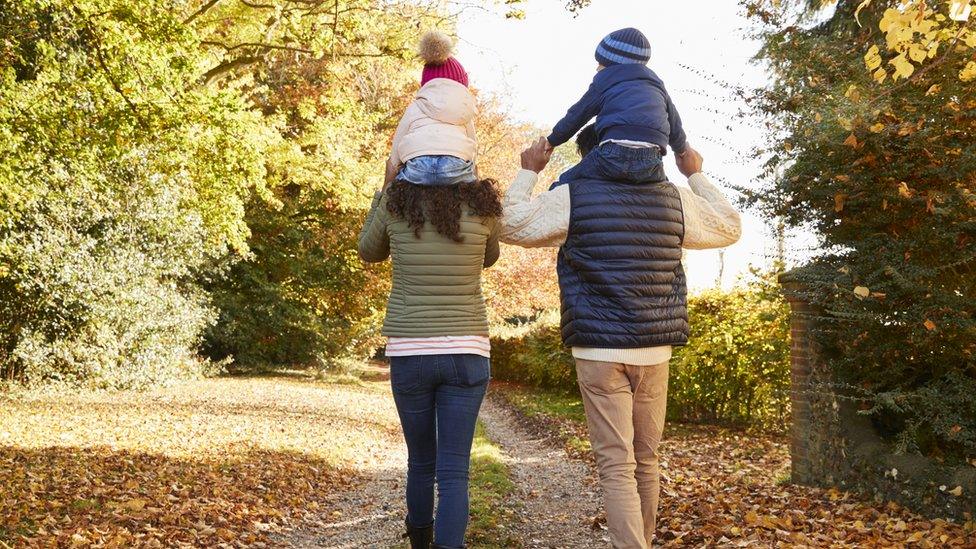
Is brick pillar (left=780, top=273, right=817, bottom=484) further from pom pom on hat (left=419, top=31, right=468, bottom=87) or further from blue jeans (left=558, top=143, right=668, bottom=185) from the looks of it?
pom pom on hat (left=419, top=31, right=468, bottom=87)

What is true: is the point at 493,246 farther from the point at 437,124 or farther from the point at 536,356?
the point at 536,356

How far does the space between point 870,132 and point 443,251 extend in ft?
11.9

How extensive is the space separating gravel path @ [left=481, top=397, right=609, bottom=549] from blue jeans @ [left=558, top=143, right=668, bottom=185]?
2845 millimetres

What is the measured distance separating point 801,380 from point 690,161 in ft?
11.5

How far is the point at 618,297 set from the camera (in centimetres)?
332

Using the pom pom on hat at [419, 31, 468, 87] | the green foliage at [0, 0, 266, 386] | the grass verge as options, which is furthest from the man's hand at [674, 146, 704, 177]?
the green foliage at [0, 0, 266, 386]

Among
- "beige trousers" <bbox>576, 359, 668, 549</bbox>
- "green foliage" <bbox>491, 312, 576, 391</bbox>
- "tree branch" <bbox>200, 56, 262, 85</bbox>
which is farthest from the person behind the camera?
"green foliage" <bbox>491, 312, 576, 391</bbox>

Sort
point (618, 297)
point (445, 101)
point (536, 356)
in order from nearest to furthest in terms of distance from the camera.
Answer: point (618, 297) → point (445, 101) → point (536, 356)

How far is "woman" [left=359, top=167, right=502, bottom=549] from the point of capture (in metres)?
3.43

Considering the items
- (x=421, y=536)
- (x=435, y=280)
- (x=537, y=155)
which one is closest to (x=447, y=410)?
(x=435, y=280)

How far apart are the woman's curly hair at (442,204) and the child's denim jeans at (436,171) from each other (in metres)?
0.02

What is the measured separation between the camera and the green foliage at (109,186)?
28.1ft

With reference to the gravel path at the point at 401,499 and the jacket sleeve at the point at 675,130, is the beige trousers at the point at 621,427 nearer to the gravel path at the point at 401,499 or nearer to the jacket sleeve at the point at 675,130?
the jacket sleeve at the point at 675,130

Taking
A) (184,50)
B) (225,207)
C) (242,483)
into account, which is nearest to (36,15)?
(184,50)
